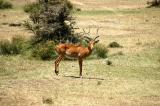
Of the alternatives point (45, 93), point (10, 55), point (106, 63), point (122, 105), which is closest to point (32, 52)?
point (10, 55)

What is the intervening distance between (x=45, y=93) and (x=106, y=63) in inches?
264

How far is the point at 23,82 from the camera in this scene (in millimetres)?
18875

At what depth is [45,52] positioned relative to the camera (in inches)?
953

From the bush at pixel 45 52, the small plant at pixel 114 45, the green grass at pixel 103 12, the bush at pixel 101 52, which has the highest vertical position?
the bush at pixel 45 52

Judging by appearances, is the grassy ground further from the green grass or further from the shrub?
the green grass

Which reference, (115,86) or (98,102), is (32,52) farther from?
(98,102)

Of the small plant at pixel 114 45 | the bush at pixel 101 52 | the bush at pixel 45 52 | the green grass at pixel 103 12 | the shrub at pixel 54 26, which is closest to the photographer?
the bush at pixel 45 52

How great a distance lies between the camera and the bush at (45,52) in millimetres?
24312

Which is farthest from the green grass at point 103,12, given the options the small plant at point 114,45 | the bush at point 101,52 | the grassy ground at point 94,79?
the bush at point 101,52

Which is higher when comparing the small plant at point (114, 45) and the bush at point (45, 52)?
the bush at point (45, 52)

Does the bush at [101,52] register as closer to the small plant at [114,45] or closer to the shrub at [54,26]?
the shrub at [54,26]

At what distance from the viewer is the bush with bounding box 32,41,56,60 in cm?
2431

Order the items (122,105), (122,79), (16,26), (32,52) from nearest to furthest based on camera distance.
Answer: (122,105), (122,79), (32,52), (16,26)

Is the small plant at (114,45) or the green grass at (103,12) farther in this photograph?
the green grass at (103,12)
